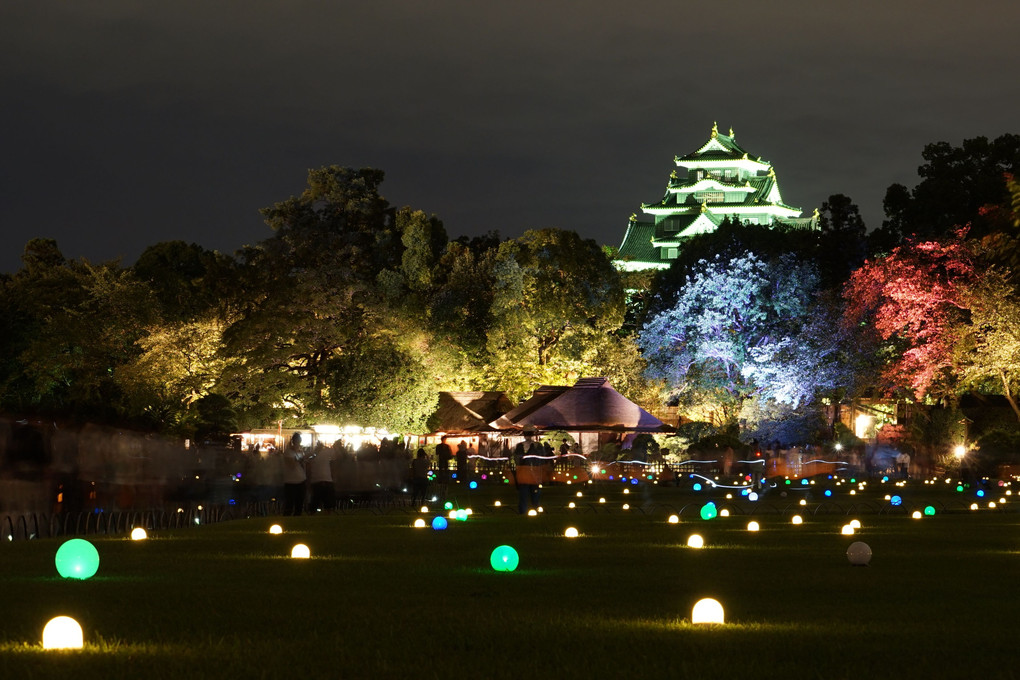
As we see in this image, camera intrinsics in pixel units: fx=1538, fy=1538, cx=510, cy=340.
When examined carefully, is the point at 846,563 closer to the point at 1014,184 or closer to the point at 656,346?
the point at 1014,184

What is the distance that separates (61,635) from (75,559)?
5.25 meters

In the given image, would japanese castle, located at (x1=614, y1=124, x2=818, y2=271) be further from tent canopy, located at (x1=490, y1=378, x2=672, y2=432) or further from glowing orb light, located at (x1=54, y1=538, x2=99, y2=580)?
glowing orb light, located at (x1=54, y1=538, x2=99, y2=580)

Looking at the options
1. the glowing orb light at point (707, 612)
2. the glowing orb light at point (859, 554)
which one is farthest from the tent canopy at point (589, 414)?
the glowing orb light at point (707, 612)

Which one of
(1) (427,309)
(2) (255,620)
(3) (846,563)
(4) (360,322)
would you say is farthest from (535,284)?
(2) (255,620)

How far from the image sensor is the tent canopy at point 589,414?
58844mm

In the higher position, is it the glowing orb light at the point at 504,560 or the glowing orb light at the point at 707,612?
the glowing orb light at the point at 504,560

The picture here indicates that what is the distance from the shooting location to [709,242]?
3440 inches

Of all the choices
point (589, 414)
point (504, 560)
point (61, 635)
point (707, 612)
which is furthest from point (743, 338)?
point (61, 635)

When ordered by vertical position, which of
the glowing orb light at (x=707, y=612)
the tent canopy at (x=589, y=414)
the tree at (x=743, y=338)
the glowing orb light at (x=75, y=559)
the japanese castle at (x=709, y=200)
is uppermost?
the japanese castle at (x=709, y=200)

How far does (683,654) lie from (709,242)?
78206 mm

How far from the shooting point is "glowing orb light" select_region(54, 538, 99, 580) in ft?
49.8

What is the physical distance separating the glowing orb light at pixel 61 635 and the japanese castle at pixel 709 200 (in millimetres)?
129232

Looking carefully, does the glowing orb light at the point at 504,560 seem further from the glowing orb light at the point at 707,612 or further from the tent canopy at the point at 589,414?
the tent canopy at the point at 589,414

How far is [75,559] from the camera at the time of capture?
49.8 feet
